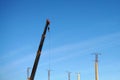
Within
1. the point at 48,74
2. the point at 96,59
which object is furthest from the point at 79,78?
the point at 48,74

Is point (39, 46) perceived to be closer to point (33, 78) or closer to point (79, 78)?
point (33, 78)

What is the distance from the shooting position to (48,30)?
46750 millimetres

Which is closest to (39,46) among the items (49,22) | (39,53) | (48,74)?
(39,53)

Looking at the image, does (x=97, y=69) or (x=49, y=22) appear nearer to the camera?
(x=49, y=22)

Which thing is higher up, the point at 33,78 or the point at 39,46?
the point at 39,46

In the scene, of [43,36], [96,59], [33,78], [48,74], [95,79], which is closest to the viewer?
[33,78]

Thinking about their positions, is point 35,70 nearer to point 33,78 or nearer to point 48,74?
point 33,78

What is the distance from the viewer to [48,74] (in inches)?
4353

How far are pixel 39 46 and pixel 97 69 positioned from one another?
3817 centimetres

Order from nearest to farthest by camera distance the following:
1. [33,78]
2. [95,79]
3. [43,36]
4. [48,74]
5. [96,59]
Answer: [33,78], [43,36], [95,79], [96,59], [48,74]

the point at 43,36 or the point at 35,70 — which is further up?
the point at 43,36

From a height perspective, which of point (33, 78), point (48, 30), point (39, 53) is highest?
point (48, 30)

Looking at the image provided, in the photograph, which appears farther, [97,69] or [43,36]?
[97,69]

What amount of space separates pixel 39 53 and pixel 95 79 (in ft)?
120
